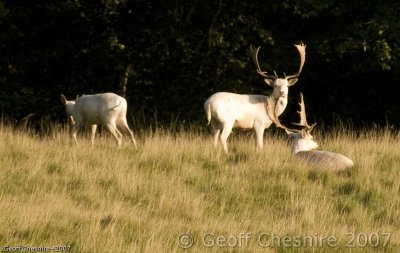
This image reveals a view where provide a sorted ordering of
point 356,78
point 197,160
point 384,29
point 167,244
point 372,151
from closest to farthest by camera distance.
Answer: point 167,244
point 197,160
point 372,151
point 384,29
point 356,78

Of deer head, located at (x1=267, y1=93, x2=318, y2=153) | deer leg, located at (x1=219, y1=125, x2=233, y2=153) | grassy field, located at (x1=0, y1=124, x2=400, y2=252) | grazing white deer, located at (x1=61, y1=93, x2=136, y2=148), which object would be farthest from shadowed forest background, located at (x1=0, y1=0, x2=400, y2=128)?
grassy field, located at (x1=0, y1=124, x2=400, y2=252)

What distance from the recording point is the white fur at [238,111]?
1241 centimetres

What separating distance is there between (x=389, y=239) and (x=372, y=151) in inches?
163

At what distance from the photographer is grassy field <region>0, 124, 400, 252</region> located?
7.68m

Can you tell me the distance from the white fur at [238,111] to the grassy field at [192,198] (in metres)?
0.26

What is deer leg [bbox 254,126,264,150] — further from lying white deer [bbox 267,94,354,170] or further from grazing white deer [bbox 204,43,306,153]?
lying white deer [bbox 267,94,354,170]

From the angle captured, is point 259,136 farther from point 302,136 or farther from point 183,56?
point 183,56

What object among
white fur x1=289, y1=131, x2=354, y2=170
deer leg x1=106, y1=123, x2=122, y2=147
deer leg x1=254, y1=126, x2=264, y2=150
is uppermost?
white fur x1=289, y1=131, x2=354, y2=170

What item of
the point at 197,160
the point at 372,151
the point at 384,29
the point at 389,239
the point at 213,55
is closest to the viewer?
the point at 389,239

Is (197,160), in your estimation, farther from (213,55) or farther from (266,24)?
(266,24)

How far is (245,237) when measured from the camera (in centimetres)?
790

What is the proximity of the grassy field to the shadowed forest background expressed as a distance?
21.3 feet

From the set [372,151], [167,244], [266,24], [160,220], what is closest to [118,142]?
[372,151]

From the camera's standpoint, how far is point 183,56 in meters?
19.2
